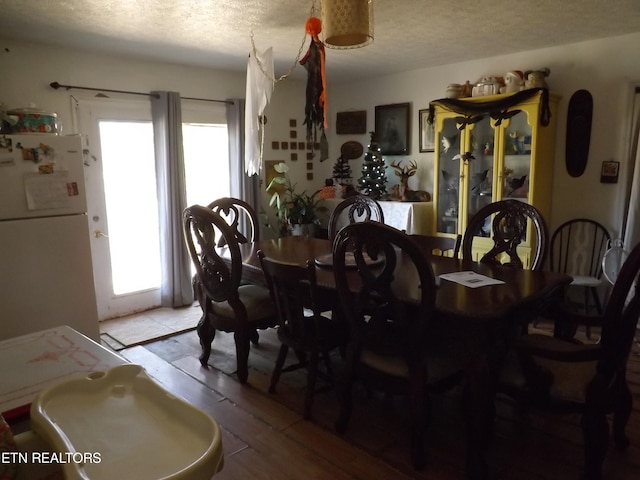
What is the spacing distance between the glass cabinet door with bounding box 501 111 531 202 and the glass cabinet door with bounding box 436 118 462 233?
1.36 ft

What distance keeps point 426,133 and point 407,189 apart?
60 cm

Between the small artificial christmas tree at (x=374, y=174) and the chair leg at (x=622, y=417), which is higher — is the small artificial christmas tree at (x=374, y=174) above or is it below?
above

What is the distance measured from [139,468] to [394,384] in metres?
1.32

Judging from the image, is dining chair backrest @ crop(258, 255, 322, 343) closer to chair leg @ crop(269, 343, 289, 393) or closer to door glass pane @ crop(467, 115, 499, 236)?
chair leg @ crop(269, 343, 289, 393)

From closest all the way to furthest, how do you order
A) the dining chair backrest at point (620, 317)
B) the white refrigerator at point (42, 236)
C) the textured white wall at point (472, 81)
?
the dining chair backrest at point (620, 317), the white refrigerator at point (42, 236), the textured white wall at point (472, 81)

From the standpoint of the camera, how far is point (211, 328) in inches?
120

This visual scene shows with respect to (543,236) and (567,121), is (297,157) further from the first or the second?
(543,236)

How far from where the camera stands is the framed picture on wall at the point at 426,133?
453 centimetres

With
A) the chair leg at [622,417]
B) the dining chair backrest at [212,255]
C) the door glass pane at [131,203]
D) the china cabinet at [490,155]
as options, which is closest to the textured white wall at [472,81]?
the china cabinet at [490,155]

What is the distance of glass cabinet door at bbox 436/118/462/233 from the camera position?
413 cm

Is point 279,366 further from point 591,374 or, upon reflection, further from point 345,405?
point 591,374

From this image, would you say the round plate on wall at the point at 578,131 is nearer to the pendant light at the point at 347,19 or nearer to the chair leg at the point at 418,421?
the pendant light at the point at 347,19

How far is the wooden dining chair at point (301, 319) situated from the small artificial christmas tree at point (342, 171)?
115 inches

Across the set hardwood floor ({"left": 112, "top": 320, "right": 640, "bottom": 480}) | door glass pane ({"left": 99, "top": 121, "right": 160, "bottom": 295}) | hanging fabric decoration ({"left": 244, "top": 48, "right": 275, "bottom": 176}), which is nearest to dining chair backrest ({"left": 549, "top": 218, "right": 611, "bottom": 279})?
hardwood floor ({"left": 112, "top": 320, "right": 640, "bottom": 480})
